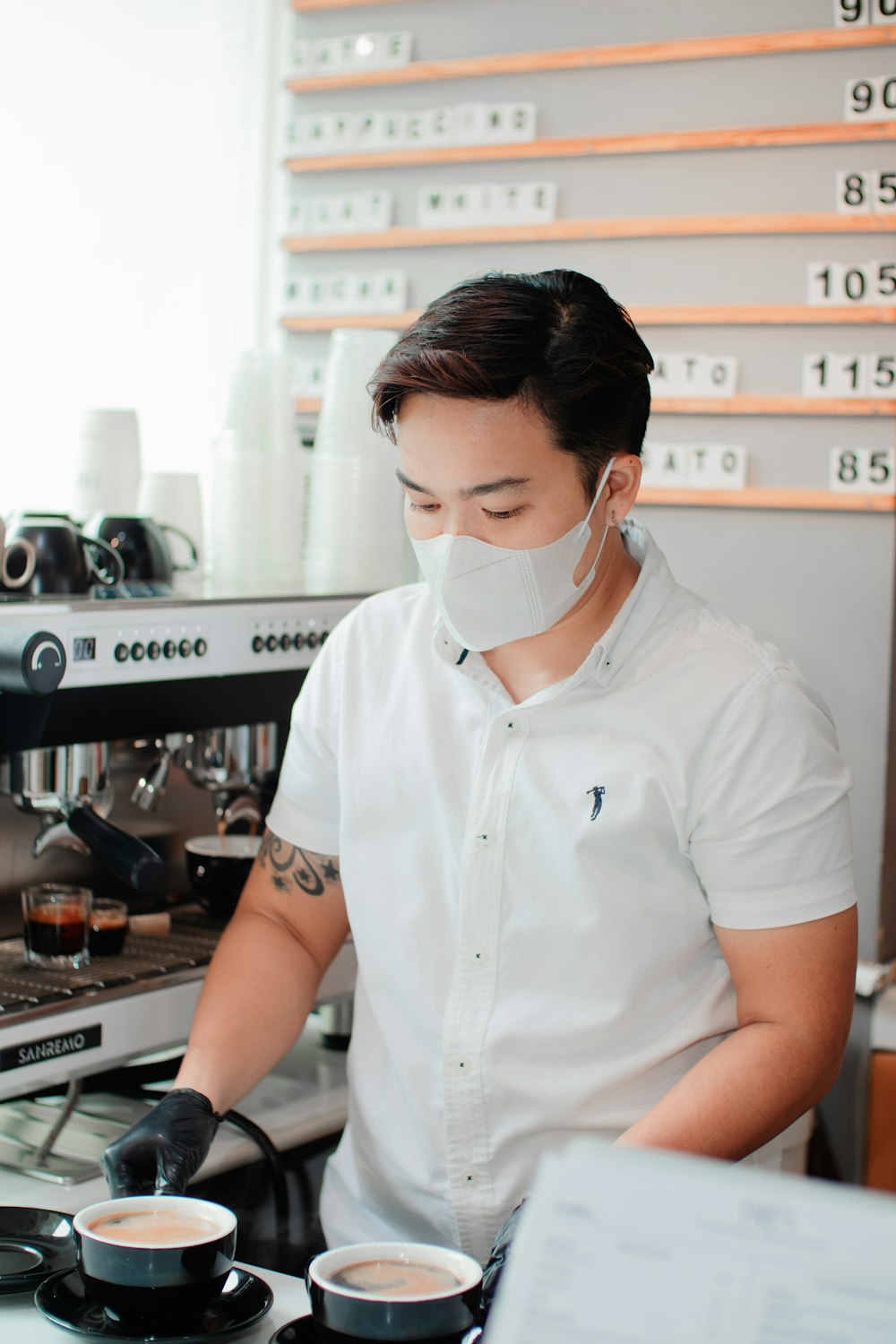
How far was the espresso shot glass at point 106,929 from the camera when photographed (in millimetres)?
1587

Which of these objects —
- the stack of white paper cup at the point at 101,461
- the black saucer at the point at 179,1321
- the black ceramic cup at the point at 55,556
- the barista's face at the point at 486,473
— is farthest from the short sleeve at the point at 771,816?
the stack of white paper cup at the point at 101,461

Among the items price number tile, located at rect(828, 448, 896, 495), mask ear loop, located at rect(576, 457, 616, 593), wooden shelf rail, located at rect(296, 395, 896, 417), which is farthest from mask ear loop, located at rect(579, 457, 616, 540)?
price number tile, located at rect(828, 448, 896, 495)

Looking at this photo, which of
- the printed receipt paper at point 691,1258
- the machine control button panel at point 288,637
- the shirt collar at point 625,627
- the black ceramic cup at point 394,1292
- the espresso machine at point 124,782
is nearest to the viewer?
the printed receipt paper at point 691,1258

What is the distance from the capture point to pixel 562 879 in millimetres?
1286

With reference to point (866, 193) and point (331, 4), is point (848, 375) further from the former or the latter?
point (331, 4)

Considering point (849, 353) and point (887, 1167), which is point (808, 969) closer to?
point (887, 1167)

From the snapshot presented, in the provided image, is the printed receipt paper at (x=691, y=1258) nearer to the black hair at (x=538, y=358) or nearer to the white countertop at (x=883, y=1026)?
the black hair at (x=538, y=358)

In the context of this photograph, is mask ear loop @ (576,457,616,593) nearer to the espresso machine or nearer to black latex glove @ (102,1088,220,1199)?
the espresso machine

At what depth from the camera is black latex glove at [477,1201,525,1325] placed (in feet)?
3.21

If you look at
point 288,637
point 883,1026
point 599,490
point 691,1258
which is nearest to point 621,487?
point 599,490

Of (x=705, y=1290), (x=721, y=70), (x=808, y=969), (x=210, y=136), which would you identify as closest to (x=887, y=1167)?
(x=808, y=969)

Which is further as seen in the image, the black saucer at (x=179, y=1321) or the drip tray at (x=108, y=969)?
the drip tray at (x=108, y=969)

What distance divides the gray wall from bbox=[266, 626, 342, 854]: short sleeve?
4.56ft

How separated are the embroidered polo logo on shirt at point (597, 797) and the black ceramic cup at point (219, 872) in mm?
579
